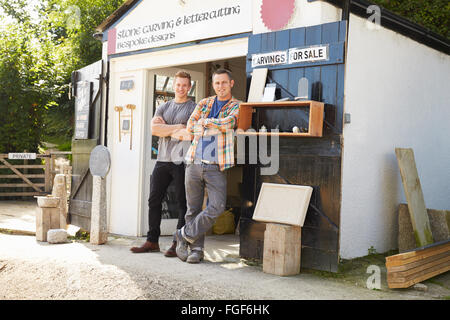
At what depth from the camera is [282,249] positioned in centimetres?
500

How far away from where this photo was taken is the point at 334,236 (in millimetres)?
5055

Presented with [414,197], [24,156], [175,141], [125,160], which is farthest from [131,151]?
[24,156]

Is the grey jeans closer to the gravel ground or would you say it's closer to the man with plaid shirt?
the man with plaid shirt

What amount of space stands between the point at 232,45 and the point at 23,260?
3.48 metres

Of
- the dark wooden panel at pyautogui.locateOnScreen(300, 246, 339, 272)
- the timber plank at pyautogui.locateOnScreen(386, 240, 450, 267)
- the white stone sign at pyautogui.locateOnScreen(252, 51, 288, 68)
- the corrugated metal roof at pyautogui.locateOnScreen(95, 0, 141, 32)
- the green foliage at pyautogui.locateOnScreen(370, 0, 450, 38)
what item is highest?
the green foliage at pyautogui.locateOnScreen(370, 0, 450, 38)

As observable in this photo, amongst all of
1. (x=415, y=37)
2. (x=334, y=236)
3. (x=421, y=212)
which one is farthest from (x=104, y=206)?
(x=415, y=37)

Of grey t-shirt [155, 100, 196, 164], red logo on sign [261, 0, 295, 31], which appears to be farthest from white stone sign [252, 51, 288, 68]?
grey t-shirt [155, 100, 196, 164]

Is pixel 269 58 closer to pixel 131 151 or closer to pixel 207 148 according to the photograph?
pixel 207 148

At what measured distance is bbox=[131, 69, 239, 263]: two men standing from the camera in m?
5.34

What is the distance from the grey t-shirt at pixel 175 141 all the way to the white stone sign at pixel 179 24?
3.55 feet

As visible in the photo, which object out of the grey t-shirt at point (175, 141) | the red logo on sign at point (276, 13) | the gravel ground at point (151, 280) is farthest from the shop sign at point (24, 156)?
the red logo on sign at point (276, 13)

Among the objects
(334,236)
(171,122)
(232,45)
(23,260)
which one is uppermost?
(232,45)

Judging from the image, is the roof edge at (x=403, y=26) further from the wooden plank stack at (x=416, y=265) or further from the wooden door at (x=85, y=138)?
the wooden door at (x=85, y=138)
